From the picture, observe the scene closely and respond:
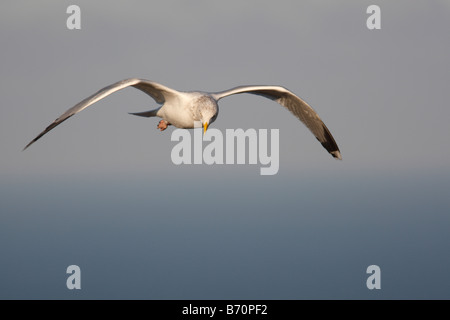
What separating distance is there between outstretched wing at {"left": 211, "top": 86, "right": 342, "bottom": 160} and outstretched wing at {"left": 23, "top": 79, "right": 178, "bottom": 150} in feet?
3.04

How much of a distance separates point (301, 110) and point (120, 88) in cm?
300

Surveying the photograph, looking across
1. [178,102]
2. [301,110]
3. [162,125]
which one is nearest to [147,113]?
[162,125]

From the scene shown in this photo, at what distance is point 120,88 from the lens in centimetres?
672

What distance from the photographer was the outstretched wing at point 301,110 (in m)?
8.40

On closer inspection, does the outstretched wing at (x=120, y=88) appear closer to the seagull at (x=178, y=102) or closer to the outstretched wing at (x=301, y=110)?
the seagull at (x=178, y=102)

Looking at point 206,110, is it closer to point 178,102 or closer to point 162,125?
point 178,102

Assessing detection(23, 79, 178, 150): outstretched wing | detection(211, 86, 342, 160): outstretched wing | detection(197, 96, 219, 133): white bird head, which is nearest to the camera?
detection(23, 79, 178, 150): outstretched wing

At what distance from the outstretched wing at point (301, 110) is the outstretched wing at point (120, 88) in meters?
0.93

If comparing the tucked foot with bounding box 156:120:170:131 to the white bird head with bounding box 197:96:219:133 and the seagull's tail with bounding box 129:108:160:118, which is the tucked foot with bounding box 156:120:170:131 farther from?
the white bird head with bounding box 197:96:219:133

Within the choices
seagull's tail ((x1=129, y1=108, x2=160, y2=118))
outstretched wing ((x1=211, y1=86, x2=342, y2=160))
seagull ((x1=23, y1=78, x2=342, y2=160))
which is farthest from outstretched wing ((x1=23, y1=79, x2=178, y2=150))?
outstretched wing ((x1=211, y1=86, x2=342, y2=160))

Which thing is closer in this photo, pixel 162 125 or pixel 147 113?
pixel 162 125

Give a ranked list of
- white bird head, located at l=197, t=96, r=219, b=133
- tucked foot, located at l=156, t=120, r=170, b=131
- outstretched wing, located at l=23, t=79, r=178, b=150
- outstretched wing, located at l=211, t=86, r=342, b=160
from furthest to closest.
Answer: outstretched wing, located at l=211, t=86, r=342, b=160, tucked foot, located at l=156, t=120, r=170, b=131, white bird head, located at l=197, t=96, r=219, b=133, outstretched wing, located at l=23, t=79, r=178, b=150

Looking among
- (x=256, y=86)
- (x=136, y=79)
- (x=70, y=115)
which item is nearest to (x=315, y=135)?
(x=256, y=86)

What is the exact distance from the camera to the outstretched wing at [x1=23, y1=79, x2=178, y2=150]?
6414 millimetres
